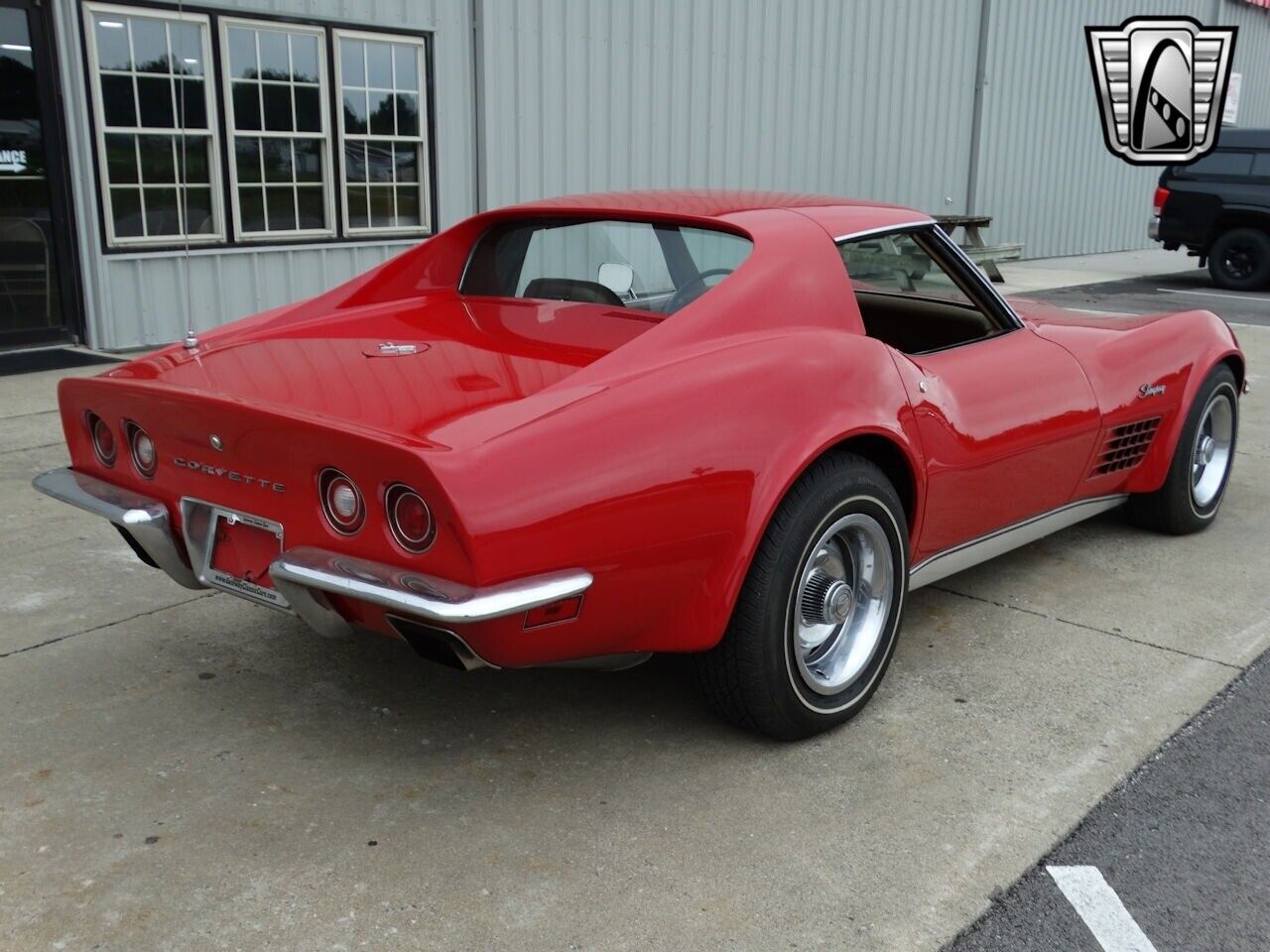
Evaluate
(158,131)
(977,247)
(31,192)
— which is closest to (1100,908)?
(31,192)

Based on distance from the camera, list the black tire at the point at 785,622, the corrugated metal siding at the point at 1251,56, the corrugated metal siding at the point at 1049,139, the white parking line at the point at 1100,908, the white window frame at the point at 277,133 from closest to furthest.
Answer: the white parking line at the point at 1100,908 < the black tire at the point at 785,622 < the white window frame at the point at 277,133 < the corrugated metal siding at the point at 1049,139 < the corrugated metal siding at the point at 1251,56

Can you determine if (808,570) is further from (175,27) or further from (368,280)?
(175,27)

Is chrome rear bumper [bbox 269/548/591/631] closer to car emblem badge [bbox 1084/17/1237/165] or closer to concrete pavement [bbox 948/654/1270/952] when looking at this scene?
concrete pavement [bbox 948/654/1270/952]

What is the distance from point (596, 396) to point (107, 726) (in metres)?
1.59

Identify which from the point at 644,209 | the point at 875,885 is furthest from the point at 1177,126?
the point at 875,885

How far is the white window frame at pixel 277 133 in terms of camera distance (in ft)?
28.2

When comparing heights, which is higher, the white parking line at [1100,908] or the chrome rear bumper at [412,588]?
the chrome rear bumper at [412,588]

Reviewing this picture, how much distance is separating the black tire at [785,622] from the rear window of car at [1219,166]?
1354 centimetres

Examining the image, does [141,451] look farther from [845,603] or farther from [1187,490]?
[1187,490]

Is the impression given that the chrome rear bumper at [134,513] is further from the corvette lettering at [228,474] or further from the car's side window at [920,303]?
the car's side window at [920,303]

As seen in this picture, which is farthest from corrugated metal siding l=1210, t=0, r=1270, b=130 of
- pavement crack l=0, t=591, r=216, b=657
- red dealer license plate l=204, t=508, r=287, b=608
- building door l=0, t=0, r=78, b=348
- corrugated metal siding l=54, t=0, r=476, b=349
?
red dealer license plate l=204, t=508, r=287, b=608

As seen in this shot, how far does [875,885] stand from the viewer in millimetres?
2477

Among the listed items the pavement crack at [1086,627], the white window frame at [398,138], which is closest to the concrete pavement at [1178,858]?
the pavement crack at [1086,627]

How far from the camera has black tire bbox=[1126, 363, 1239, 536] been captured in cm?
454
